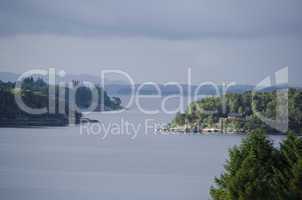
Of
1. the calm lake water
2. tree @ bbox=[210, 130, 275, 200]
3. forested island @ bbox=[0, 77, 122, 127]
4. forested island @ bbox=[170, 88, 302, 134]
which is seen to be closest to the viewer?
tree @ bbox=[210, 130, 275, 200]

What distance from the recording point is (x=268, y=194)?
4977mm

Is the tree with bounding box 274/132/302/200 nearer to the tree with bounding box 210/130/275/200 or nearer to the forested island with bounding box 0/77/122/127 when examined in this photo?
the tree with bounding box 210/130/275/200

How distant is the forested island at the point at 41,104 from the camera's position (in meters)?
17.9

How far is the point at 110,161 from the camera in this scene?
13859 millimetres

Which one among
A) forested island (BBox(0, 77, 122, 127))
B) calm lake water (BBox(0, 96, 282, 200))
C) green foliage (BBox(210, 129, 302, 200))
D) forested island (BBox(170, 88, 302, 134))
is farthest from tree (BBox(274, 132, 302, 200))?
forested island (BBox(0, 77, 122, 127))

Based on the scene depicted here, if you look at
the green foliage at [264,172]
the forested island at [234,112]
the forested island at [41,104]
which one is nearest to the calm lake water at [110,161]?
the forested island at [41,104]

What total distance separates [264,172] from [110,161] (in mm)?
8978

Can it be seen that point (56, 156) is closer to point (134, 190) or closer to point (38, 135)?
point (38, 135)

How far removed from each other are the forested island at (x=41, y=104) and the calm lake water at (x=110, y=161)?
0.30m

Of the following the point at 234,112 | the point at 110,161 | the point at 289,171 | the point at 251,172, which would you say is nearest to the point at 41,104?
the point at 110,161

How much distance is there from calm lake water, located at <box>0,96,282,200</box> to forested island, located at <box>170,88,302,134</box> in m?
0.59

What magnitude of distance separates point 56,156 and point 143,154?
239cm

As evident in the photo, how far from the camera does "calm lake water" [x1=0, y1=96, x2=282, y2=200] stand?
10688 mm

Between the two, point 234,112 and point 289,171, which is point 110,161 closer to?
point 234,112
